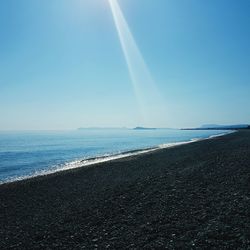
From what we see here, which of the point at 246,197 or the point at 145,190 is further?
the point at 145,190

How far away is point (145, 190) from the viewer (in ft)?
57.6

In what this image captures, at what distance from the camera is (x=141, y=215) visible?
41.6 feet

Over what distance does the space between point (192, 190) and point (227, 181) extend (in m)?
2.34

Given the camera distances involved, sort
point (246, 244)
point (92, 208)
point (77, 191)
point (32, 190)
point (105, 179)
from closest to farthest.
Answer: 1. point (246, 244)
2. point (92, 208)
3. point (77, 191)
4. point (32, 190)
5. point (105, 179)

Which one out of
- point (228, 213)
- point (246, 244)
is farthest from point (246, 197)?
point (246, 244)

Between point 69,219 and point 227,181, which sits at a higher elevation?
point 227,181

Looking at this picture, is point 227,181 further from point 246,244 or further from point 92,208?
point 246,244

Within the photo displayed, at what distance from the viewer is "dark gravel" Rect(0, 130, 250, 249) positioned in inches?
385

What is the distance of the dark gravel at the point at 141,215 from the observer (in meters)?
9.77

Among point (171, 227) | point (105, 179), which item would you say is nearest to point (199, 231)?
point (171, 227)

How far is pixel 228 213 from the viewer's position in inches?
439

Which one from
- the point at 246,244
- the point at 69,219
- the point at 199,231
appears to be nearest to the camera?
the point at 246,244

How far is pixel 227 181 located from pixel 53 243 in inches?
386

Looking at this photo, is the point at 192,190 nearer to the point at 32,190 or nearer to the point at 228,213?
the point at 228,213
